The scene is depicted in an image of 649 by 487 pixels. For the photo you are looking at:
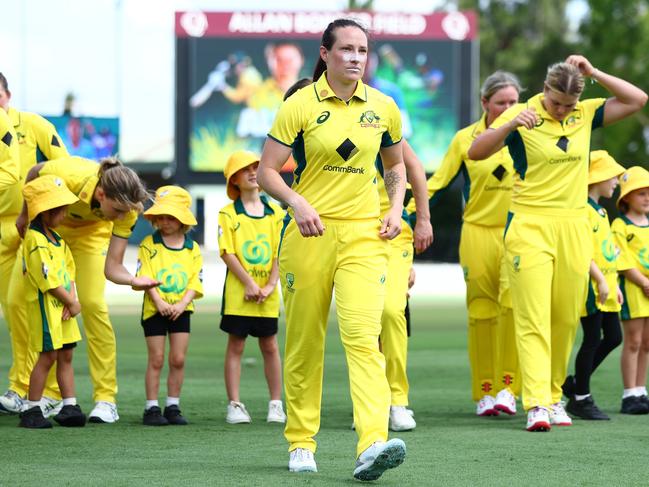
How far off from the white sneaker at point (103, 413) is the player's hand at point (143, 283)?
2.63ft

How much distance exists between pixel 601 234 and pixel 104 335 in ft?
11.6

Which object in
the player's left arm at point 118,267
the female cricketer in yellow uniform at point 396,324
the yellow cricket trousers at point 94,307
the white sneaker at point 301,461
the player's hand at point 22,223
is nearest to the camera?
the white sneaker at point 301,461

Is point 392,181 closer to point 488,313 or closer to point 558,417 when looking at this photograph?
point 558,417

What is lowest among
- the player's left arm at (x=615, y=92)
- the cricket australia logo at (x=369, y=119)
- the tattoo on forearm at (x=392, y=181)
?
the tattoo on forearm at (x=392, y=181)

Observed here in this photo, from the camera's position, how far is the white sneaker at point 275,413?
9.50 metres

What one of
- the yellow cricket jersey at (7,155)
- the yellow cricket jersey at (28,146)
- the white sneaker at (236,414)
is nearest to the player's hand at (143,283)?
the white sneaker at (236,414)

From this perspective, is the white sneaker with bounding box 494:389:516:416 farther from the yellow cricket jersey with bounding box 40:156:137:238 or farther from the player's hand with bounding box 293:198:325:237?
the player's hand with bounding box 293:198:325:237

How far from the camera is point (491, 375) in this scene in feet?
33.3

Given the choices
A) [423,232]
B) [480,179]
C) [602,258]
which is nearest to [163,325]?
[423,232]

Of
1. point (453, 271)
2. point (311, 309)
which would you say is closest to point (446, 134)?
point (453, 271)

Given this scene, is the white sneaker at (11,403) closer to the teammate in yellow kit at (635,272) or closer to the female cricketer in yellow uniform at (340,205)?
the female cricketer in yellow uniform at (340,205)

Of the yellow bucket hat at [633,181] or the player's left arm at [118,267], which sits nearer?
the player's left arm at [118,267]

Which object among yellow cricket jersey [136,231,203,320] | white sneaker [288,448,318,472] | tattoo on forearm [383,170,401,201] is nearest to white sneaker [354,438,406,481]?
white sneaker [288,448,318,472]

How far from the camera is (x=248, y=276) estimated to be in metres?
9.68
